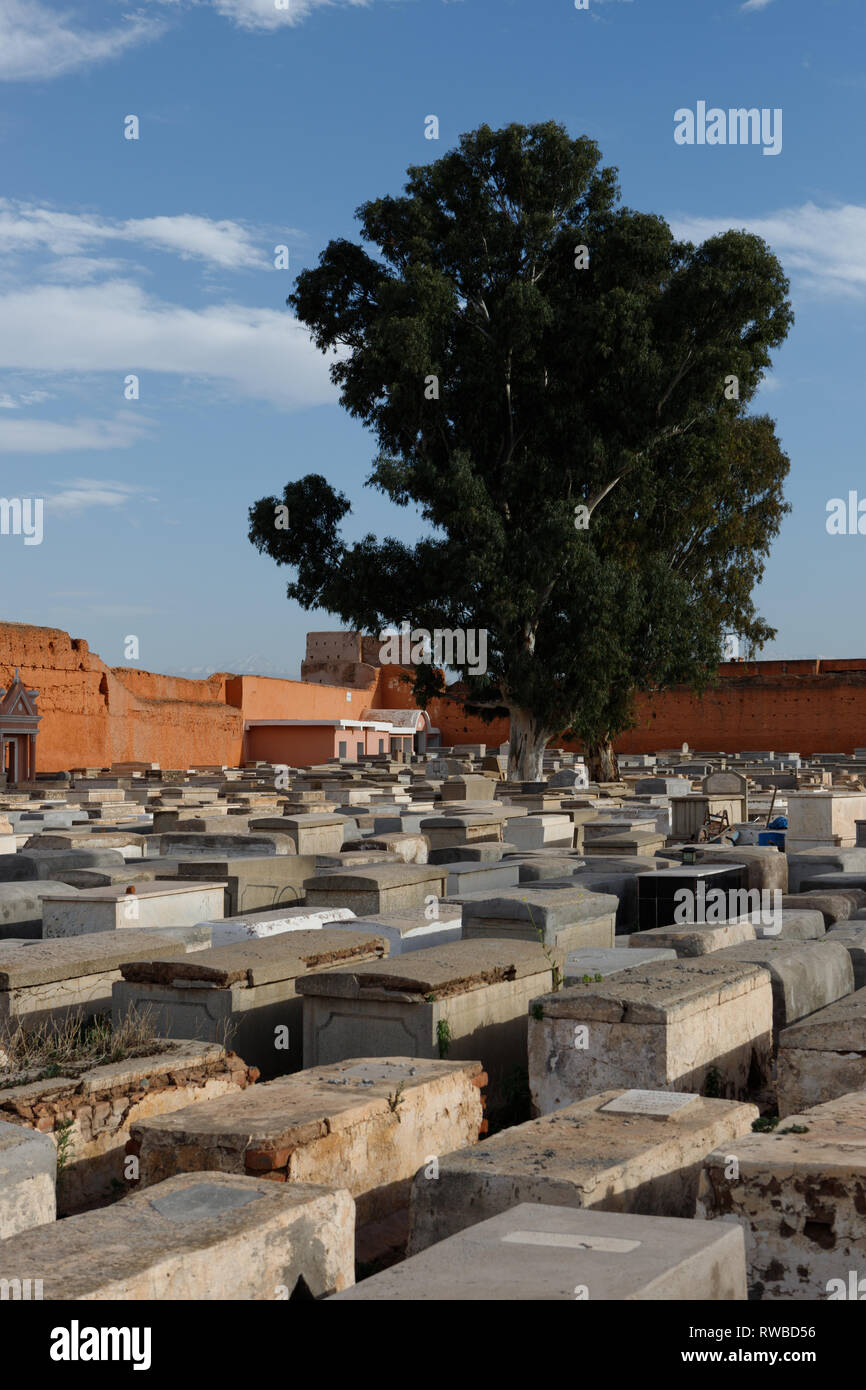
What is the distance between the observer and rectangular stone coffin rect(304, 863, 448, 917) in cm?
784

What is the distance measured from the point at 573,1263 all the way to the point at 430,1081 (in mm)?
1632

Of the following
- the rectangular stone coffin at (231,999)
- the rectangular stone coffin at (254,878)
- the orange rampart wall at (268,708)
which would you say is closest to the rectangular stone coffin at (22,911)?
the rectangular stone coffin at (254,878)

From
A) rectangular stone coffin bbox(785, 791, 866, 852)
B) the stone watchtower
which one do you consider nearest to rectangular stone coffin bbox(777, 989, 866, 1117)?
rectangular stone coffin bbox(785, 791, 866, 852)

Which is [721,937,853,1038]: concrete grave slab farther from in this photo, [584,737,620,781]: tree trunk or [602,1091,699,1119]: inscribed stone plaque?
[584,737,620,781]: tree trunk

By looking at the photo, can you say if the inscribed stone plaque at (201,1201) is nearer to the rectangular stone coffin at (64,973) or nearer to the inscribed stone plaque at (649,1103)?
the inscribed stone plaque at (649,1103)

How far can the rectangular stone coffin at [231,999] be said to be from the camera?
5.46 meters

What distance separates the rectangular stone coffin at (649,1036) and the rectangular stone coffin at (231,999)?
1176 mm

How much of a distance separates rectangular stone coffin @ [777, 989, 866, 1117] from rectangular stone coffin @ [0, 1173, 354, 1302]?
6.32 feet

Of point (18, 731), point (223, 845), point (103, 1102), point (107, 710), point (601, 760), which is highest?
point (107, 710)

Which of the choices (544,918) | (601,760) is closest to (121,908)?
(544,918)

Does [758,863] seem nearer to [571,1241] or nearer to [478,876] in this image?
[478,876]

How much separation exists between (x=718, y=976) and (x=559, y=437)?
22578 mm

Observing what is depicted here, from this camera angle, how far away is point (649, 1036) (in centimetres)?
468
